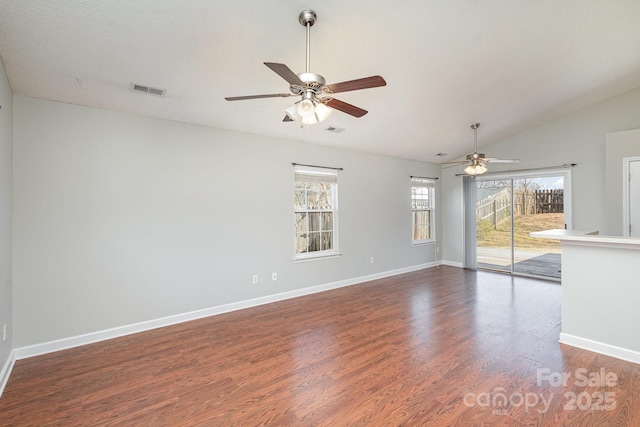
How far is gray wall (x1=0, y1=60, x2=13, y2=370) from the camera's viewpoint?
247 centimetres

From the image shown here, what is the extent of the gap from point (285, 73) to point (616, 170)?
18.5ft

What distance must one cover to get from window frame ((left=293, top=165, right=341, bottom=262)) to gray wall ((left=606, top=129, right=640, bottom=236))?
14.3 ft

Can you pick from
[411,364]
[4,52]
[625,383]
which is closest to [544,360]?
[625,383]

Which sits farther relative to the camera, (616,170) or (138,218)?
(616,170)

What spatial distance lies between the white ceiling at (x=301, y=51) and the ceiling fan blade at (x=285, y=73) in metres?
0.80

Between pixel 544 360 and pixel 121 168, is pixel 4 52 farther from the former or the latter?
pixel 544 360

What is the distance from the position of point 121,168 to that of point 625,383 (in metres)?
5.15

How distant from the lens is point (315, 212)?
5176mm

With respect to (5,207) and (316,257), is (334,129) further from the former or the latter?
(5,207)

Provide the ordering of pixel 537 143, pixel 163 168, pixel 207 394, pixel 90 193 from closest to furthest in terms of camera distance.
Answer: pixel 207 394 → pixel 90 193 → pixel 163 168 → pixel 537 143

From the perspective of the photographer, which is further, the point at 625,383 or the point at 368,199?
the point at 368,199

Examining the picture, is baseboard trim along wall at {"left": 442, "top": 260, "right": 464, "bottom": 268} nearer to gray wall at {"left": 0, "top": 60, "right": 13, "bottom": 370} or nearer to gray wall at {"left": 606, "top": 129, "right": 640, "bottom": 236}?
gray wall at {"left": 606, "top": 129, "right": 640, "bottom": 236}

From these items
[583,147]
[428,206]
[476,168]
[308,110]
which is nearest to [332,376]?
[308,110]

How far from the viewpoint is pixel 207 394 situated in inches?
90.9
